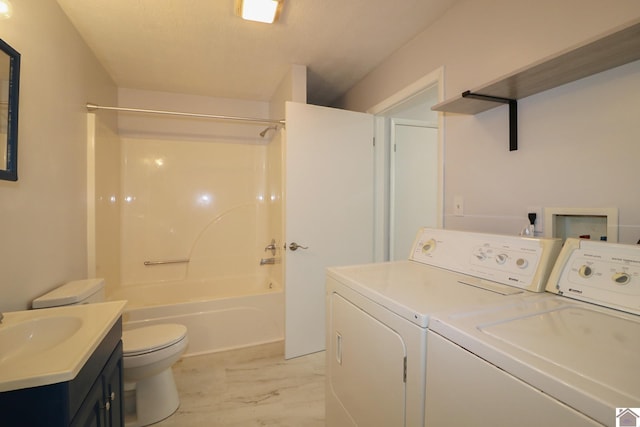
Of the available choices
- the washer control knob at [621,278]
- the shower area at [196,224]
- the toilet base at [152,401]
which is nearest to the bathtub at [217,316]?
the shower area at [196,224]

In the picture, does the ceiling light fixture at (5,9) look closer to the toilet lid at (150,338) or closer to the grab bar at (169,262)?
the toilet lid at (150,338)

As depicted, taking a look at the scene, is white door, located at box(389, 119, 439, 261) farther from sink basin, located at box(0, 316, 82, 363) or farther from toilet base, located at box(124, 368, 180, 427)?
sink basin, located at box(0, 316, 82, 363)

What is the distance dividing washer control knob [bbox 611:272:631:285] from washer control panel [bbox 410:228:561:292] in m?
0.18

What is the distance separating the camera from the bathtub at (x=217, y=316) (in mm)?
2340

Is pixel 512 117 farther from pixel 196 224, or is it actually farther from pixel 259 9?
pixel 196 224

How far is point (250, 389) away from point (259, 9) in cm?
239

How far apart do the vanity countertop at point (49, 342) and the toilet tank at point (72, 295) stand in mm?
191

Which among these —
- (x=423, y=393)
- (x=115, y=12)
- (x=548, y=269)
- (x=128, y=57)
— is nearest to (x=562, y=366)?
(x=423, y=393)

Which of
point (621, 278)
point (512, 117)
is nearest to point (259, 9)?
point (512, 117)

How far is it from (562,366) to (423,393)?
0.38 metres

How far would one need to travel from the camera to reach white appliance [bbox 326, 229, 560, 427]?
2.85ft

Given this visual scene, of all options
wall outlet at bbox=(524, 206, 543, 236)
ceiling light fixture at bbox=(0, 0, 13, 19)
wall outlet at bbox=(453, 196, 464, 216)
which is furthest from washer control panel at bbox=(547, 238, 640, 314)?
ceiling light fixture at bbox=(0, 0, 13, 19)

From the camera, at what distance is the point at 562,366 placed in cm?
55

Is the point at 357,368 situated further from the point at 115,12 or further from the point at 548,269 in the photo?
the point at 115,12
